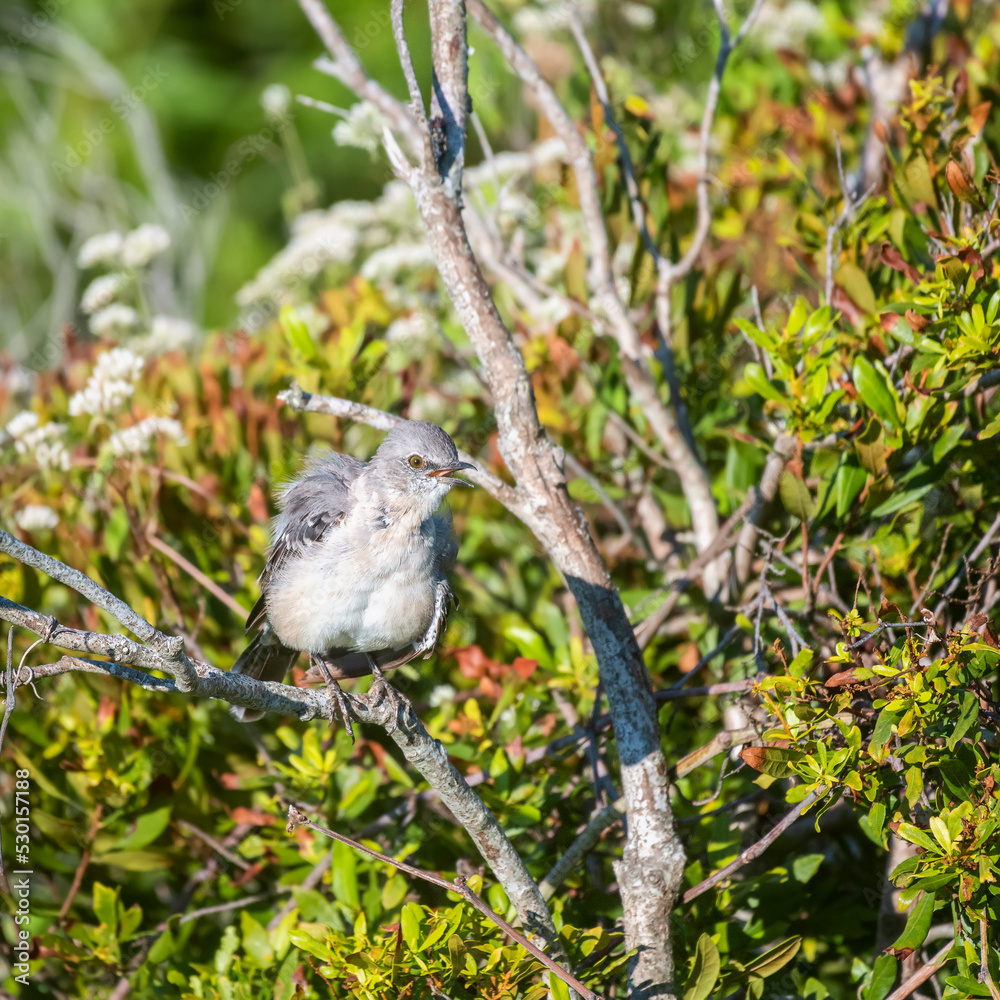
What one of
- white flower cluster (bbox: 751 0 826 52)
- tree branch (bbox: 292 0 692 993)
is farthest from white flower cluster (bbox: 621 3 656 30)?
tree branch (bbox: 292 0 692 993)

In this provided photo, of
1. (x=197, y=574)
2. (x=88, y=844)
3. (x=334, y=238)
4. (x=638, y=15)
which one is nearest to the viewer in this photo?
(x=88, y=844)

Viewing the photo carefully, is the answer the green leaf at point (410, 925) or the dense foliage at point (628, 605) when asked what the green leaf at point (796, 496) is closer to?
the dense foliage at point (628, 605)

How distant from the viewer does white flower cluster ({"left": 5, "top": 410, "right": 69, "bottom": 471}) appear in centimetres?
370

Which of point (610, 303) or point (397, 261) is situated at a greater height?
point (397, 261)

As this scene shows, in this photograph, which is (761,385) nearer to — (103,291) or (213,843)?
(213,843)

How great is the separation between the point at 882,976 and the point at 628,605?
1.43 meters

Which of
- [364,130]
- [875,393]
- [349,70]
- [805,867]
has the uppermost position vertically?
[349,70]

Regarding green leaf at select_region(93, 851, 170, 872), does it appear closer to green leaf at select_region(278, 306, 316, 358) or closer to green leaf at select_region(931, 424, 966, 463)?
green leaf at select_region(278, 306, 316, 358)

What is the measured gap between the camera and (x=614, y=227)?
3994mm

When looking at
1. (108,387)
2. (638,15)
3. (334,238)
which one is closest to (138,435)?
(108,387)

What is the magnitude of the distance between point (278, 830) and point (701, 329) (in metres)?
2.44

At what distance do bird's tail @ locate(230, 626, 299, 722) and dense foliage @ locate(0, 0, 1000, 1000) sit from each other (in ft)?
0.76

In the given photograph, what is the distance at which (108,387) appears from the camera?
3715mm

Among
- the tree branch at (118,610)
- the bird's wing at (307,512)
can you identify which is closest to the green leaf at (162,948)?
the bird's wing at (307,512)
